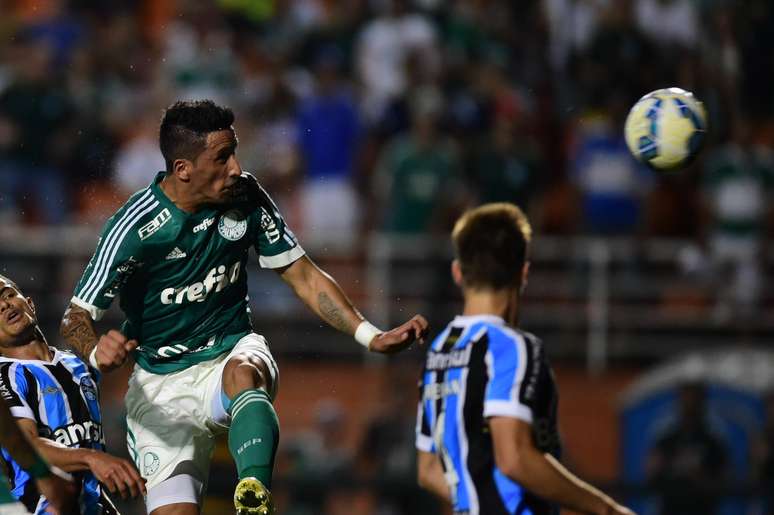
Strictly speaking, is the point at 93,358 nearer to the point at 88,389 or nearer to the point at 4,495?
the point at 88,389

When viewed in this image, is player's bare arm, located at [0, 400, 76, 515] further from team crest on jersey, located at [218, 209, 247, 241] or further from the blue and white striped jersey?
team crest on jersey, located at [218, 209, 247, 241]

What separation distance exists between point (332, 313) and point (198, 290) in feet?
2.17

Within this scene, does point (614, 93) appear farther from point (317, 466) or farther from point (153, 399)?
point (153, 399)

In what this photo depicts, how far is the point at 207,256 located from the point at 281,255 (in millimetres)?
445

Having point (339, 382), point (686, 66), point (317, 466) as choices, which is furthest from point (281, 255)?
point (686, 66)

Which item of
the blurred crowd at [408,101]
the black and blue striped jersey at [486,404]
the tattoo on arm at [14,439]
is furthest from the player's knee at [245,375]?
the blurred crowd at [408,101]

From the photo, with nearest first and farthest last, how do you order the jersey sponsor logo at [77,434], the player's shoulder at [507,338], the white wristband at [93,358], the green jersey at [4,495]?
the green jersey at [4,495], the player's shoulder at [507,338], the white wristband at [93,358], the jersey sponsor logo at [77,434]

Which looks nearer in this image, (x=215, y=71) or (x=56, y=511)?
(x=56, y=511)

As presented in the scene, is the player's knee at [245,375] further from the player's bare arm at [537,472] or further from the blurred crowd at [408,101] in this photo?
the blurred crowd at [408,101]

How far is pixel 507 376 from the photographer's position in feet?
17.2

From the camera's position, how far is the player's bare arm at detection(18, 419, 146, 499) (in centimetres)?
556

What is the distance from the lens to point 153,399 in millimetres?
6645

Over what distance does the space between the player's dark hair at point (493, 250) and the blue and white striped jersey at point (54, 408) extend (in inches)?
73.8

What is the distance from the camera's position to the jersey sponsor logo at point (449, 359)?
5.40 metres
